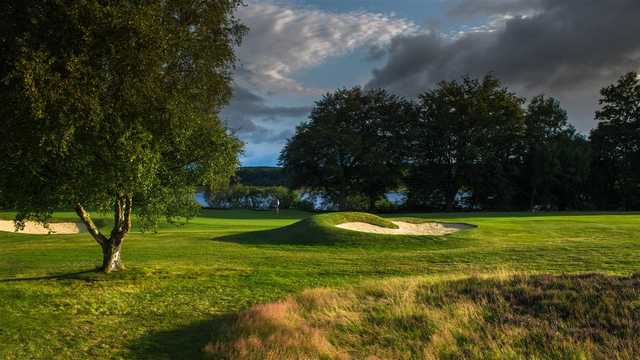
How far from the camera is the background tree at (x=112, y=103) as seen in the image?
41.5ft

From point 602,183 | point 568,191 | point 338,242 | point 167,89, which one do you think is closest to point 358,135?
point 568,191

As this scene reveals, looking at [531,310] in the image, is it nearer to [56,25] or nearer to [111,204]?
[111,204]

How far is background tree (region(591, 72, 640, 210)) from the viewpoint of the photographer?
67688mm

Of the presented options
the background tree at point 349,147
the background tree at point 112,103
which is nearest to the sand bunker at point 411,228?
the background tree at point 112,103

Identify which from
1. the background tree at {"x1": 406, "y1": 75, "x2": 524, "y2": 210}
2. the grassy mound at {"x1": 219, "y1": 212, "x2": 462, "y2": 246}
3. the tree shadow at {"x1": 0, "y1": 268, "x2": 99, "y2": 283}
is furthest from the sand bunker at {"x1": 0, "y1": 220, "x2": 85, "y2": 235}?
the background tree at {"x1": 406, "y1": 75, "x2": 524, "y2": 210}

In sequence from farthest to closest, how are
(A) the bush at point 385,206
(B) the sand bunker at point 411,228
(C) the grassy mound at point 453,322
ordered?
1. (A) the bush at point 385,206
2. (B) the sand bunker at point 411,228
3. (C) the grassy mound at point 453,322

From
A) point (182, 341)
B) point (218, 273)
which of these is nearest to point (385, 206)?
point (218, 273)

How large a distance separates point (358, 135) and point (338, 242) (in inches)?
1726

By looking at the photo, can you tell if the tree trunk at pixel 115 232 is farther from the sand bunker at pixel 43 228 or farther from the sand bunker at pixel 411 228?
the sand bunker at pixel 43 228

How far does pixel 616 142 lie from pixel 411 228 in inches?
2005

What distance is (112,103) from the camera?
1382cm

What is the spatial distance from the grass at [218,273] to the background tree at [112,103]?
8.57 ft

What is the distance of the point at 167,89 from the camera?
595 inches

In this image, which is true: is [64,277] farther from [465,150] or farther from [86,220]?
[465,150]
